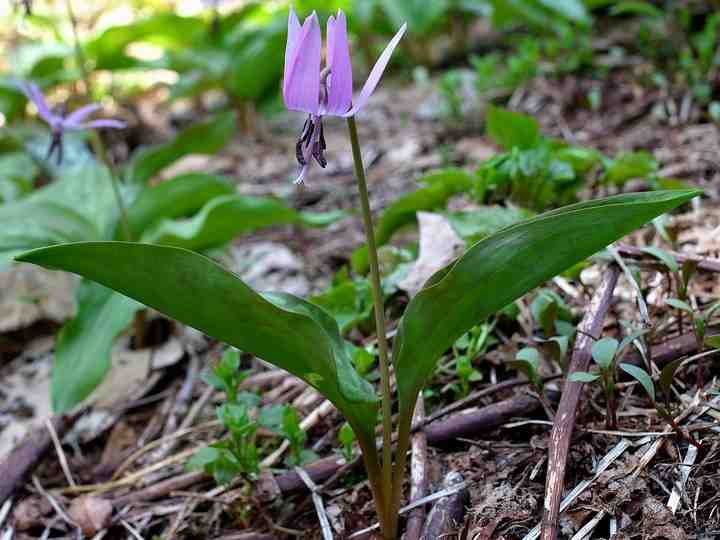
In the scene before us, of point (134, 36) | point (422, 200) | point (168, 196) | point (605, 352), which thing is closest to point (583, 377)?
point (605, 352)

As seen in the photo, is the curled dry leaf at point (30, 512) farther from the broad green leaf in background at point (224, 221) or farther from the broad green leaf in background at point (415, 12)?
the broad green leaf in background at point (415, 12)

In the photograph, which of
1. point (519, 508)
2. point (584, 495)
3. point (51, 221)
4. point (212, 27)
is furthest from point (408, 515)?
point (212, 27)

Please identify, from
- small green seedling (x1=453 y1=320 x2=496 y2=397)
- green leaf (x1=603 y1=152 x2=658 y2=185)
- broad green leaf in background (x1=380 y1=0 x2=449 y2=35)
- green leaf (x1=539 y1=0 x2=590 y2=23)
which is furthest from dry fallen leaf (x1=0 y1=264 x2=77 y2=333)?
green leaf (x1=539 y1=0 x2=590 y2=23)

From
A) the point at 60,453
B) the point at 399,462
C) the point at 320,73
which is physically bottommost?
the point at 60,453

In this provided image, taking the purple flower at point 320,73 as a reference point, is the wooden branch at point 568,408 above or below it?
below

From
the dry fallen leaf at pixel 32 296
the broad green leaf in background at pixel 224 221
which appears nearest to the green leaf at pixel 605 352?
the broad green leaf in background at pixel 224 221

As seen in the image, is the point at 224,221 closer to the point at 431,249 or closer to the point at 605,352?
the point at 431,249
